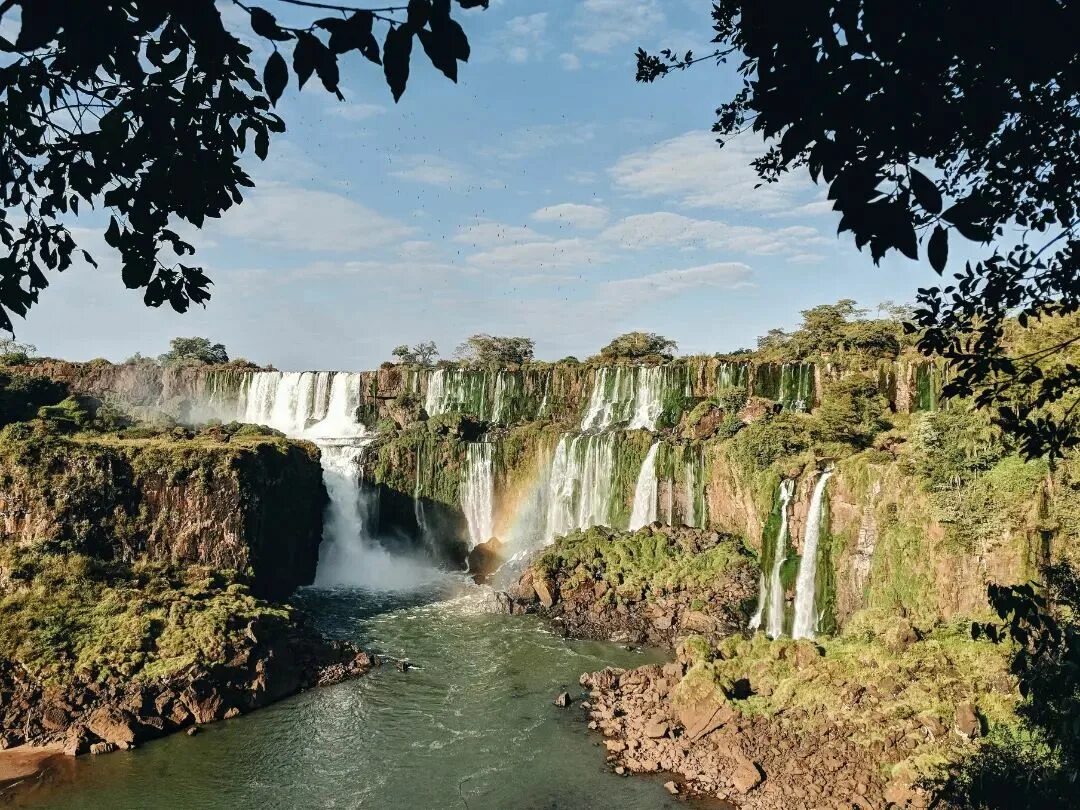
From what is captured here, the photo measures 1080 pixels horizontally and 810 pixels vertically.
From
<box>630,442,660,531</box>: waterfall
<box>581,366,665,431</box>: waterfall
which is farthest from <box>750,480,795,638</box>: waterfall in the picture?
<box>581,366,665,431</box>: waterfall

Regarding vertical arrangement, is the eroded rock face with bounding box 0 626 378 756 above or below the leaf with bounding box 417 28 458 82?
below

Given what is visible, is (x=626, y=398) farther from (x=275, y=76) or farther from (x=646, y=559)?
(x=275, y=76)

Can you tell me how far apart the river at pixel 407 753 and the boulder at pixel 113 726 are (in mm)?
360

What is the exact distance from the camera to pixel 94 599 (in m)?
21.2

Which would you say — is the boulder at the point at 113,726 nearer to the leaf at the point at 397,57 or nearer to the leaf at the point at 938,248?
the leaf at the point at 397,57

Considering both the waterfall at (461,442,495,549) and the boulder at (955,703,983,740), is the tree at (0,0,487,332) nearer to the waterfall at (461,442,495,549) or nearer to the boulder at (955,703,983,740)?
the boulder at (955,703,983,740)

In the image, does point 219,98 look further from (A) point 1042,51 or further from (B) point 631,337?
(B) point 631,337

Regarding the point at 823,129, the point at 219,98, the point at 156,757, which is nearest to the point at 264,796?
the point at 156,757

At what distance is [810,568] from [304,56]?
22570 millimetres

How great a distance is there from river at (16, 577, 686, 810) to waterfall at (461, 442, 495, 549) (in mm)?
12283

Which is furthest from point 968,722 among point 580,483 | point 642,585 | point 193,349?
point 193,349

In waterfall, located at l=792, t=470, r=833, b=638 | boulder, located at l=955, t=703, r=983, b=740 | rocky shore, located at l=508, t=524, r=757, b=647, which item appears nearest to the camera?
boulder, located at l=955, t=703, r=983, b=740

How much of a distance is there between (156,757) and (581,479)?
19.5m

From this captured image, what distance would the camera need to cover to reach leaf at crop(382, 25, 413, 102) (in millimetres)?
2457
